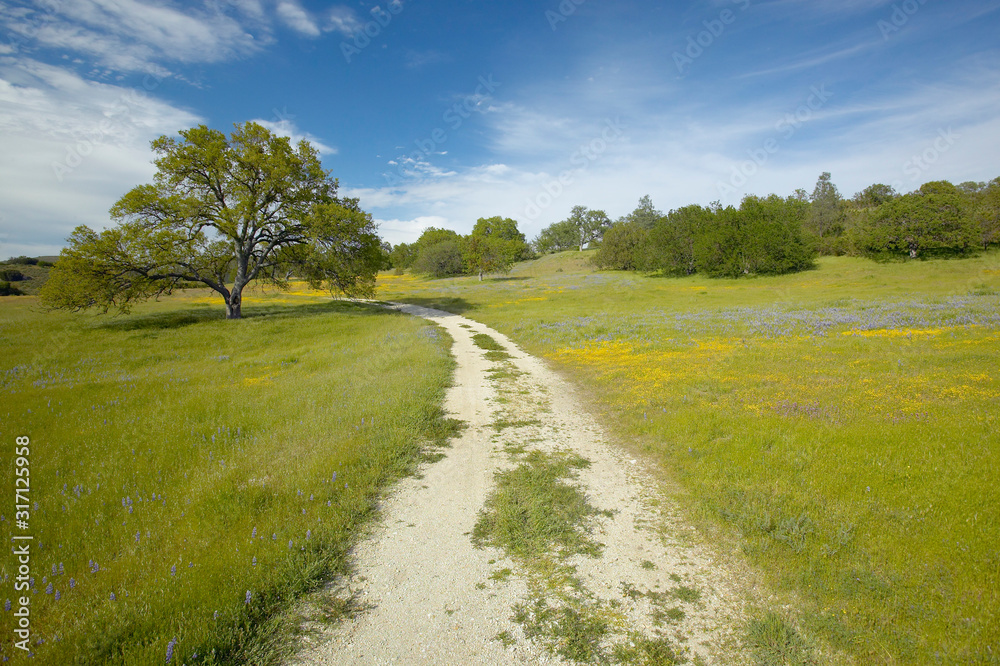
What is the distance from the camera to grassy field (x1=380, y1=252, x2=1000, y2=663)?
13.4ft

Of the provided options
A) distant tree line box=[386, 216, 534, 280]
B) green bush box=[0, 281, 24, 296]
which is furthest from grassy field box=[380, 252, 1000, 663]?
green bush box=[0, 281, 24, 296]

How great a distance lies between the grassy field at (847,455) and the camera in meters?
4.07

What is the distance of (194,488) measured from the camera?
258 inches

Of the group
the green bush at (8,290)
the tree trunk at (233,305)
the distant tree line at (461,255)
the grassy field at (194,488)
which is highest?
the distant tree line at (461,255)

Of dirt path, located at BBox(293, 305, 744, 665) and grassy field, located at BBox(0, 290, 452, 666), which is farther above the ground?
grassy field, located at BBox(0, 290, 452, 666)

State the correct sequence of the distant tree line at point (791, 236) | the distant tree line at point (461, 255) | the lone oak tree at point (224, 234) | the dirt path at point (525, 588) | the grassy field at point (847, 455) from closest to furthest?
the dirt path at point (525, 588), the grassy field at point (847, 455), the lone oak tree at point (224, 234), the distant tree line at point (791, 236), the distant tree line at point (461, 255)

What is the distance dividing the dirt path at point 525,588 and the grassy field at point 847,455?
896 mm

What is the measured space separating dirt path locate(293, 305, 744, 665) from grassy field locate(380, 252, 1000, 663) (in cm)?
90

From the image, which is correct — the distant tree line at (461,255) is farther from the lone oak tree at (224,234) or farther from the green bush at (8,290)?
the green bush at (8,290)

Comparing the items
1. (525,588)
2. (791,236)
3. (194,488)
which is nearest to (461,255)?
(791,236)

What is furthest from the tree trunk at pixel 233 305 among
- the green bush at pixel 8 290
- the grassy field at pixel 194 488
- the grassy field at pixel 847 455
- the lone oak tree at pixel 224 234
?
the green bush at pixel 8 290

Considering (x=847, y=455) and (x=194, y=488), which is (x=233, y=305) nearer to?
(x=194, y=488)

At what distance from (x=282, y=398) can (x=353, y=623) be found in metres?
9.09

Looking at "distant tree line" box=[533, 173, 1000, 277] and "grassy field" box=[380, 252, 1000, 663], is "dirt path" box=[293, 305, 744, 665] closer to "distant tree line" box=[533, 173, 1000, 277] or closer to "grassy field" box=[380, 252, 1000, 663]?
"grassy field" box=[380, 252, 1000, 663]
